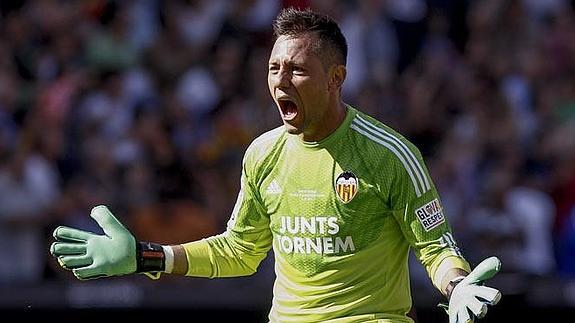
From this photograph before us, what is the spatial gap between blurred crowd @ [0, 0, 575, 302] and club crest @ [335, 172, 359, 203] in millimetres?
4844

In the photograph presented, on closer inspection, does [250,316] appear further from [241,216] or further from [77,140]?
[241,216]

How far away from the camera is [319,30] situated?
5.93 meters

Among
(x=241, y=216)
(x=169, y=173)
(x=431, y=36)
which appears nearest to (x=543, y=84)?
(x=431, y=36)

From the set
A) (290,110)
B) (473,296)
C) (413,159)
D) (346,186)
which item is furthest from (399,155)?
(473,296)

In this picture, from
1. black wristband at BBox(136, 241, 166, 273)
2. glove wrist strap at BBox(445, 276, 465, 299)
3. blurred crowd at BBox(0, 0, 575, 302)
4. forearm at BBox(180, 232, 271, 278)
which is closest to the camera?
glove wrist strap at BBox(445, 276, 465, 299)

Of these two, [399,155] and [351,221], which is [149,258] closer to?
[351,221]

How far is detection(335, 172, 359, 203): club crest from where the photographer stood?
234 inches

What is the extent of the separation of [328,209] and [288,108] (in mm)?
503

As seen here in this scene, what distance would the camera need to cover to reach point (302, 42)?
5.90 metres

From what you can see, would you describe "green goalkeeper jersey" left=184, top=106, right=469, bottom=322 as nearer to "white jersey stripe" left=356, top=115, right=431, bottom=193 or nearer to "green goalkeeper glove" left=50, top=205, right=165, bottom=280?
"white jersey stripe" left=356, top=115, right=431, bottom=193

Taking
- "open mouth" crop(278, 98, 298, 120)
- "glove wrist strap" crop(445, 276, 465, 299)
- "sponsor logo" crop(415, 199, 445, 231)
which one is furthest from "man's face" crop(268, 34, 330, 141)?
"glove wrist strap" crop(445, 276, 465, 299)

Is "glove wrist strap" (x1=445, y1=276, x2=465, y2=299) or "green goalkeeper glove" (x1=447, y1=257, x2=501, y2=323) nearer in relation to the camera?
"green goalkeeper glove" (x1=447, y1=257, x2=501, y2=323)

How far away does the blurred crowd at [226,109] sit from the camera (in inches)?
433

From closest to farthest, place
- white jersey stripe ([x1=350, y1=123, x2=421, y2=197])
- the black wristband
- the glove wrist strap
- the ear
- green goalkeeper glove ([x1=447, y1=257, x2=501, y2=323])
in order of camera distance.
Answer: green goalkeeper glove ([x1=447, y1=257, x2=501, y2=323]) → the glove wrist strap → white jersey stripe ([x1=350, y1=123, x2=421, y2=197]) → the ear → the black wristband
